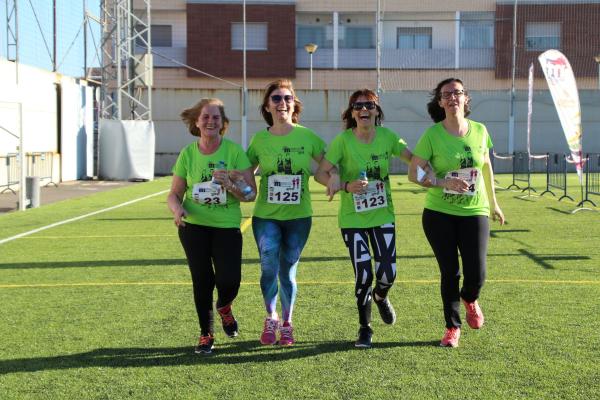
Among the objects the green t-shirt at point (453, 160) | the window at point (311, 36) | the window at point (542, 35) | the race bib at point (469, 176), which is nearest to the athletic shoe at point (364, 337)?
the green t-shirt at point (453, 160)

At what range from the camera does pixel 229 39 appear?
46031mm

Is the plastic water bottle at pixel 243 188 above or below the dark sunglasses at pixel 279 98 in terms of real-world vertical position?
below

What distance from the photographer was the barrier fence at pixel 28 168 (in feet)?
77.0

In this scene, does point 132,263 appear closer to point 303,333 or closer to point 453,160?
point 303,333

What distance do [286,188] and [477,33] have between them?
39410 millimetres

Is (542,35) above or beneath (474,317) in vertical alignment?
above

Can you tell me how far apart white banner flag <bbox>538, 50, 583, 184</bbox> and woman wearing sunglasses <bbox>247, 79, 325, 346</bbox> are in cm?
1054

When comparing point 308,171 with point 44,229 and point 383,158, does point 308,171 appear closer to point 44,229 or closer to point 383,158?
point 383,158

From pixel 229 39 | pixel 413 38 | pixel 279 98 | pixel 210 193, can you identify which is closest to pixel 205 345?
pixel 210 193

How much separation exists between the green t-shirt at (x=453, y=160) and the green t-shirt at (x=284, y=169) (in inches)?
31.5

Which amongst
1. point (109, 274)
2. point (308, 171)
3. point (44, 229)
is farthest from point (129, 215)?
point (308, 171)

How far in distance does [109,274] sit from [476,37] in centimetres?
3673

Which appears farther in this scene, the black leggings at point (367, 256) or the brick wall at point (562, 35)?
the brick wall at point (562, 35)

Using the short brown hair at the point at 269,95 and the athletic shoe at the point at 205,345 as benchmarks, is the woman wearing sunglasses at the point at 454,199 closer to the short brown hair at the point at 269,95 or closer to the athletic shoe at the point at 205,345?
the short brown hair at the point at 269,95
